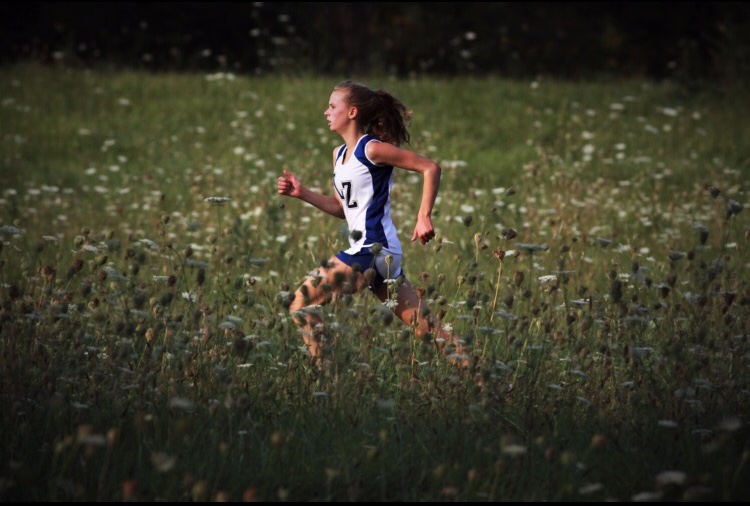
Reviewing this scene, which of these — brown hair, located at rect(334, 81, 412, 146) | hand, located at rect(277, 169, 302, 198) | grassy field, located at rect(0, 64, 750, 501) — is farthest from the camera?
brown hair, located at rect(334, 81, 412, 146)

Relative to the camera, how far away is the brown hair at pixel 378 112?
4.78 m

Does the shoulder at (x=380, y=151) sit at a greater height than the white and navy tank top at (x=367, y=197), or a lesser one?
greater

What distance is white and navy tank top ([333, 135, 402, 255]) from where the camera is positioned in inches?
180

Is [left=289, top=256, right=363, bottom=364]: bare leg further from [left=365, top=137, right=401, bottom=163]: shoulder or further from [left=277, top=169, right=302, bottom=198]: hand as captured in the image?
[left=365, top=137, right=401, bottom=163]: shoulder

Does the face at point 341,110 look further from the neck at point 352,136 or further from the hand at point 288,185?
the hand at point 288,185

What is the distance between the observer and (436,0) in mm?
21156

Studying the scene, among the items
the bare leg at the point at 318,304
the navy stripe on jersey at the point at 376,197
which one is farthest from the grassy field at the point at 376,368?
the navy stripe on jersey at the point at 376,197

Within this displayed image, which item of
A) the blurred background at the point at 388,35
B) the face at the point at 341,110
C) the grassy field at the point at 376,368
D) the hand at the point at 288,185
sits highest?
the blurred background at the point at 388,35

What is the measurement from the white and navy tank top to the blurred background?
1197cm

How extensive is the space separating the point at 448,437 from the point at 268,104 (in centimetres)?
966

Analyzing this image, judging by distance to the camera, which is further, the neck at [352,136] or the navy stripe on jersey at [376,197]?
the neck at [352,136]

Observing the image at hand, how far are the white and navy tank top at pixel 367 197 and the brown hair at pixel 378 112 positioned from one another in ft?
0.50

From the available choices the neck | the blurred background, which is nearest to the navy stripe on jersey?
the neck

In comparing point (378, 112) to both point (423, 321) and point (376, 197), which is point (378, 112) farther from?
point (423, 321)
